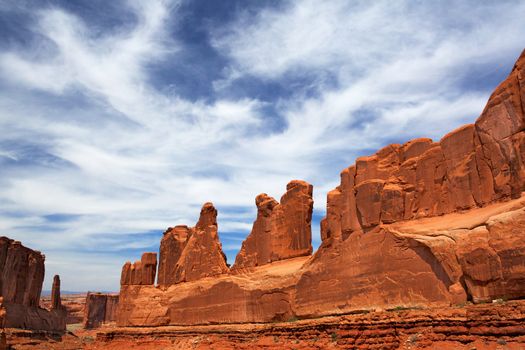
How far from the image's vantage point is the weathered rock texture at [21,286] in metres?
50.2

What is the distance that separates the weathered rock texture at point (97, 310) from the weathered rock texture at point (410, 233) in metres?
61.7

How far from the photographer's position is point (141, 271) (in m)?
33.2

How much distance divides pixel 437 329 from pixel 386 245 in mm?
3777

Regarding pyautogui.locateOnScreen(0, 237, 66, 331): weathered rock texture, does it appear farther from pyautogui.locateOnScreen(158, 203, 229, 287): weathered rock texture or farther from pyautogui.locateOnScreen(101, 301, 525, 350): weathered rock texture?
pyautogui.locateOnScreen(101, 301, 525, 350): weathered rock texture

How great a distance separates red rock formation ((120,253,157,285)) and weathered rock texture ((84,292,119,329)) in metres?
50.5

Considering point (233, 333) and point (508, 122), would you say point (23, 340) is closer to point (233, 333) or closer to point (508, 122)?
point (233, 333)

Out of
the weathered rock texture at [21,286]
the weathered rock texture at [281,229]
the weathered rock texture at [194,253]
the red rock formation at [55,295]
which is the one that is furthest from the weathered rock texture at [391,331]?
the red rock formation at [55,295]

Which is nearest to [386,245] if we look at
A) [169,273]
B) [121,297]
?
[169,273]

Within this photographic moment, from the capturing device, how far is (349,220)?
18906 mm

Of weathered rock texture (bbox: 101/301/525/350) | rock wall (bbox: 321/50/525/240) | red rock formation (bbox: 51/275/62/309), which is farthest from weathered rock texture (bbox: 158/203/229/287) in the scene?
red rock formation (bbox: 51/275/62/309)

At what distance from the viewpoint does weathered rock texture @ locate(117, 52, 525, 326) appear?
13648mm

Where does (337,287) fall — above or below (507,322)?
above

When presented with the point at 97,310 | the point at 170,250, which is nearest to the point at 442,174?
the point at 170,250

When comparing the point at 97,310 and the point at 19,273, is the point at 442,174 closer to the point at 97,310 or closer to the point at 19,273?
the point at 19,273
